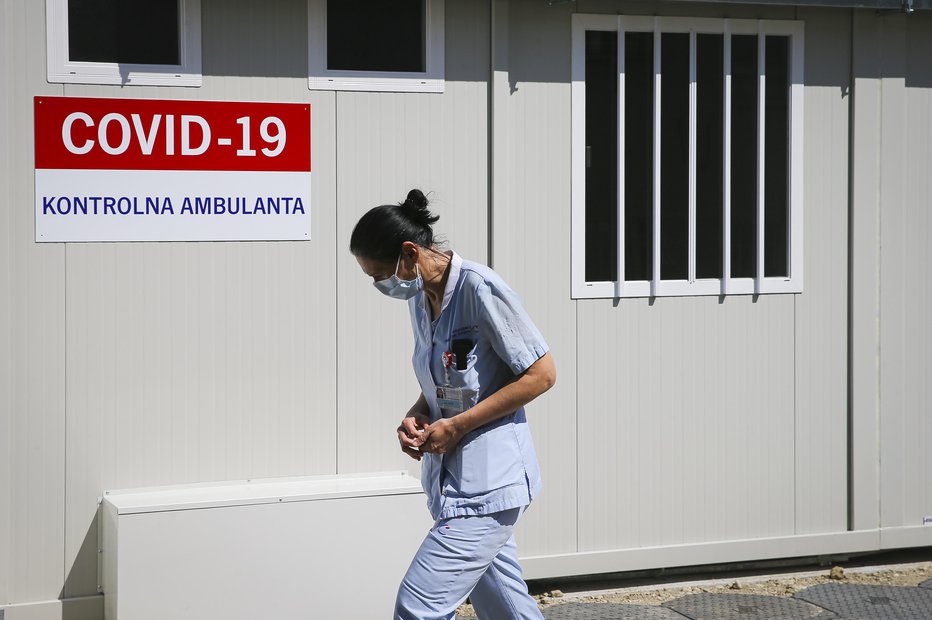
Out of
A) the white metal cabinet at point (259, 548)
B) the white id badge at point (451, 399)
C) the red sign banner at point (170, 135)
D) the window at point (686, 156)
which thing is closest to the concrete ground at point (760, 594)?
the white metal cabinet at point (259, 548)

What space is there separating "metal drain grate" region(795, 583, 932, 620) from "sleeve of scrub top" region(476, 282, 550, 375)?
10.5 ft

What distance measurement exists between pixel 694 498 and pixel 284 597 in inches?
96.1

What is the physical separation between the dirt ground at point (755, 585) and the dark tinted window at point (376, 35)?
286 centimetres

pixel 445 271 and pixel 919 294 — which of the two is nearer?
pixel 445 271

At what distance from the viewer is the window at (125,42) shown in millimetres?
5598

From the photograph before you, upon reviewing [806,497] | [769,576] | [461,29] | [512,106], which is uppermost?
[461,29]

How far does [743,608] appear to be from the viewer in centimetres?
634

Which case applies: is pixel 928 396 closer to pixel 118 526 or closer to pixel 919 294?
pixel 919 294

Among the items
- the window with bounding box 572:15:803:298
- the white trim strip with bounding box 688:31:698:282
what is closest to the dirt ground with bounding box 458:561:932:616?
the window with bounding box 572:15:803:298

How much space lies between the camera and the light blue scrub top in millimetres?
3877

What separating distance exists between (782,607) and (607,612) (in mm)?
955

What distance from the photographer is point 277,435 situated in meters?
6.00

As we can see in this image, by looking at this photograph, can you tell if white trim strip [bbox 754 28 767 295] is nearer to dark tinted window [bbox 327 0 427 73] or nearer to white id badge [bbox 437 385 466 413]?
dark tinted window [bbox 327 0 427 73]

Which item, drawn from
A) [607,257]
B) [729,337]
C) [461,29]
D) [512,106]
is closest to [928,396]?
[729,337]
